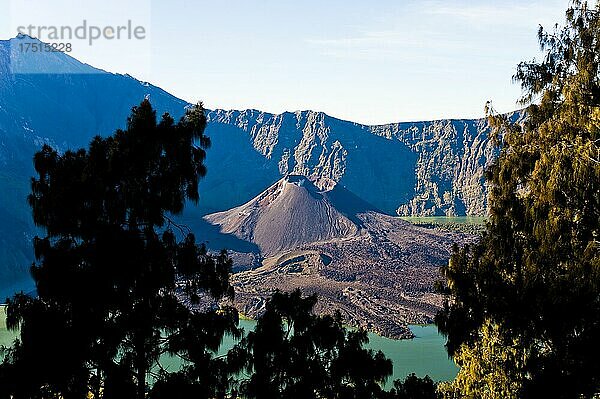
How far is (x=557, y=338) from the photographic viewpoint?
11.0 meters

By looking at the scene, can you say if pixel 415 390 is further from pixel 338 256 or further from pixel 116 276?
pixel 338 256

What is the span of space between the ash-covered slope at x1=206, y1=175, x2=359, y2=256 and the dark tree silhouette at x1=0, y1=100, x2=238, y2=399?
8436cm

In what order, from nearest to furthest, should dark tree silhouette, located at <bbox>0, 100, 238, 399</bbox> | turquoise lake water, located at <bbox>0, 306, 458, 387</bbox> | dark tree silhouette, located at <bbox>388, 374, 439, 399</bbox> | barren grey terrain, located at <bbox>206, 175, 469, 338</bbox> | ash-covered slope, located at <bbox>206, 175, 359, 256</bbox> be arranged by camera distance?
dark tree silhouette, located at <bbox>0, 100, 238, 399</bbox> → dark tree silhouette, located at <bbox>388, 374, 439, 399</bbox> → turquoise lake water, located at <bbox>0, 306, 458, 387</bbox> → barren grey terrain, located at <bbox>206, 175, 469, 338</bbox> → ash-covered slope, located at <bbox>206, 175, 359, 256</bbox>

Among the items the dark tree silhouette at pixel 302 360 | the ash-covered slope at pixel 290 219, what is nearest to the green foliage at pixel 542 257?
the dark tree silhouette at pixel 302 360


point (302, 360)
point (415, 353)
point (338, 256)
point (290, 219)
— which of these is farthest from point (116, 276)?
point (290, 219)

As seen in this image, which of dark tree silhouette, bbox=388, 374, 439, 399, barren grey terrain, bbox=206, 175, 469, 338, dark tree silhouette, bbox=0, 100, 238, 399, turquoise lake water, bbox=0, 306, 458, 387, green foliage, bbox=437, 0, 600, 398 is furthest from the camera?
barren grey terrain, bbox=206, 175, 469, 338

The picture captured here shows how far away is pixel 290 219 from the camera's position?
10475cm

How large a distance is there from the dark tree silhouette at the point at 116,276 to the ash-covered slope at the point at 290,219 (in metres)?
84.4

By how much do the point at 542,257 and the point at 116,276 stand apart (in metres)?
8.06

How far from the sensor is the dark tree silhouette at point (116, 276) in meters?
9.18

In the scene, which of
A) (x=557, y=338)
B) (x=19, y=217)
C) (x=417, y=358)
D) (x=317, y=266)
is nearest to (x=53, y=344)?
(x=557, y=338)

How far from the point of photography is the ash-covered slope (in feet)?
327

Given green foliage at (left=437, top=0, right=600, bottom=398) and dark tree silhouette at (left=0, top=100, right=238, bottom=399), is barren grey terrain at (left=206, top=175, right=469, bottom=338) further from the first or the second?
dark tree silhouette at (left=0, top=100, right=238, bottom=399)

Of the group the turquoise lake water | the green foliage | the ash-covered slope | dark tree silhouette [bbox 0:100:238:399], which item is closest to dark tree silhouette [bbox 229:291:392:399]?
dark tree silhouette [bbox 0:100:238:399]
